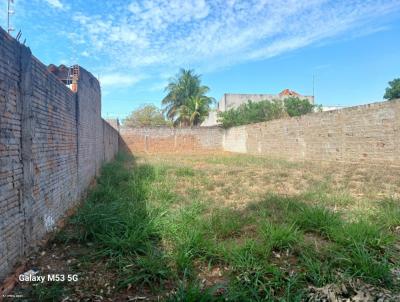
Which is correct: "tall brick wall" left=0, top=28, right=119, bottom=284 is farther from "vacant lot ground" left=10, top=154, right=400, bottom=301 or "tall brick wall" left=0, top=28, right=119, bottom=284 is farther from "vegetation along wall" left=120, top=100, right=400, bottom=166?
"vegetation along wall" left=120, top=100, right=400, bottom=166

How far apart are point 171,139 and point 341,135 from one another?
44.9ft

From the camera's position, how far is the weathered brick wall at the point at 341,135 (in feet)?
27.8

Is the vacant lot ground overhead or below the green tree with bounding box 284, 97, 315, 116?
below

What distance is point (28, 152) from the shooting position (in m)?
2.76

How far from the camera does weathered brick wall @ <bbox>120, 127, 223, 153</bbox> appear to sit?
832 inches

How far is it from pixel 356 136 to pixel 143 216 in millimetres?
8620

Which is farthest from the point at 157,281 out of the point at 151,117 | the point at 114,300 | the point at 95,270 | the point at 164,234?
the point at 151,117

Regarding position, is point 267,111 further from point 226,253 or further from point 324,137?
point 226,253

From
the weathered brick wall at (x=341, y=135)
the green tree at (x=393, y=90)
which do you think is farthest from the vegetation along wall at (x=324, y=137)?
the green tree at (x=393, y=90)

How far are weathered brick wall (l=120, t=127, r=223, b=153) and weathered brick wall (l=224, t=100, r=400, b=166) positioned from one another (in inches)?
289

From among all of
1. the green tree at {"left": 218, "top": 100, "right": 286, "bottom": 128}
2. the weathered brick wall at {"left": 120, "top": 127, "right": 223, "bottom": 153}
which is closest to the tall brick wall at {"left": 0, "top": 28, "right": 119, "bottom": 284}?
the weathered brick wall at {"left": 120, "top": 127, "right": 223, "bottom": 153}

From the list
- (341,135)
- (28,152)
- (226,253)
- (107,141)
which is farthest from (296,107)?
(28,152)

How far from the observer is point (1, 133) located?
7.39 ft

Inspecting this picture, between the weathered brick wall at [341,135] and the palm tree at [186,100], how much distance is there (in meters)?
10.8
